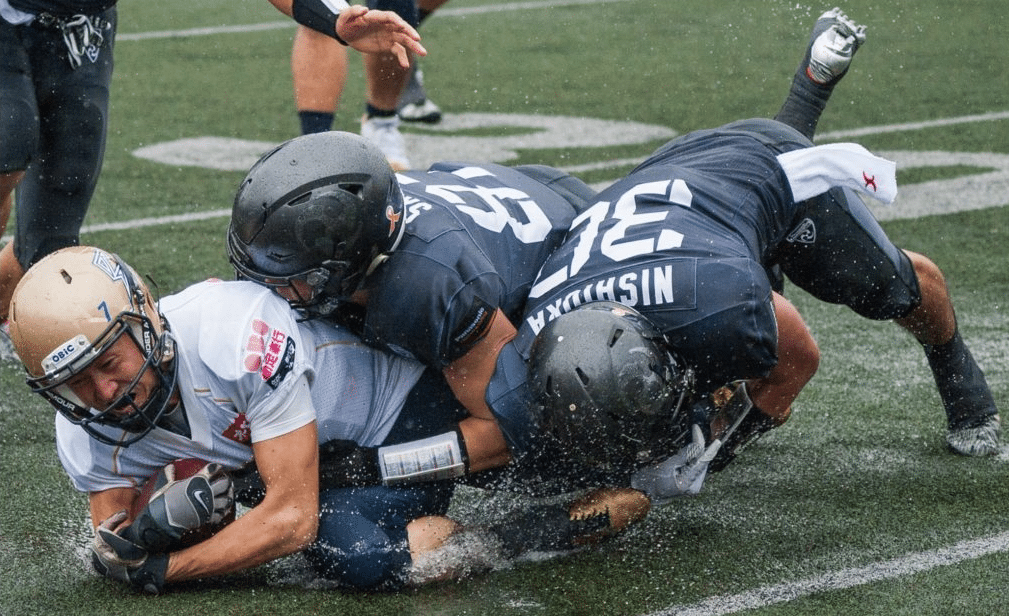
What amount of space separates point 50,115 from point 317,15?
104 centimetres

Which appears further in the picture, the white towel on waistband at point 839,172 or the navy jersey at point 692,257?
the white towel on waistband at point 839,172

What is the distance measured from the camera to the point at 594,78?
29.1ft

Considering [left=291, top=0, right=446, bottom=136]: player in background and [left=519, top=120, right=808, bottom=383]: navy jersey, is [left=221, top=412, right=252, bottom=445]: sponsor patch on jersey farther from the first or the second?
[left=291, top=0, right=446, bottom=136]: player in background

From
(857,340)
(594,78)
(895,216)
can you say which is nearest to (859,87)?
(594,78)

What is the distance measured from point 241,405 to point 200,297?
27 cm

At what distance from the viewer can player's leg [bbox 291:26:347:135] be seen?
18.5 feet

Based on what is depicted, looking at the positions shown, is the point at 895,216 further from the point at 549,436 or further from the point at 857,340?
the point at 549,436

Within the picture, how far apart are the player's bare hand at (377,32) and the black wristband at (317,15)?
3 cm

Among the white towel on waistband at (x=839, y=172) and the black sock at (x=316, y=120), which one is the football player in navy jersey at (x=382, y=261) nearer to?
the white towel on waistband at (x=839, y=172)

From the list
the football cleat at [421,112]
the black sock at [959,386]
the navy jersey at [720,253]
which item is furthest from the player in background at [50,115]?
the football cleat at [421,112]

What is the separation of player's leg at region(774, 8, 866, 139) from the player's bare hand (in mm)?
1114

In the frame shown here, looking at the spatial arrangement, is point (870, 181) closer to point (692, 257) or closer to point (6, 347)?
point (692, 257)

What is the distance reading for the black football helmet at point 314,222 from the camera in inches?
120

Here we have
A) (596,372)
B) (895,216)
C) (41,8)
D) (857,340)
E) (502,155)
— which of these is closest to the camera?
(596,372)
